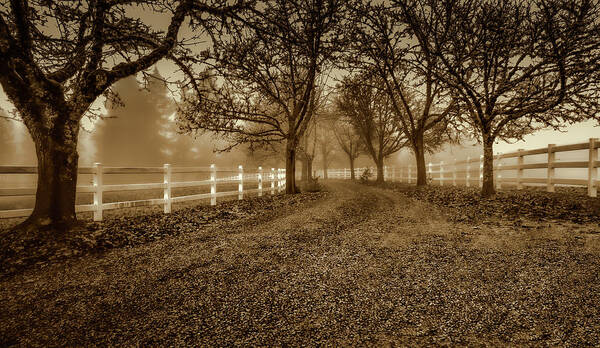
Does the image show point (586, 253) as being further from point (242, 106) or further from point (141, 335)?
point (242, 106)

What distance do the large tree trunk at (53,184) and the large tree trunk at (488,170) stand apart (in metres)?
11.3

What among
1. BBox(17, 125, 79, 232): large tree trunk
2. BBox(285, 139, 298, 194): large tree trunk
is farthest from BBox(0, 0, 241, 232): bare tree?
BBox(285, 139, 298, 194): large tree trunk

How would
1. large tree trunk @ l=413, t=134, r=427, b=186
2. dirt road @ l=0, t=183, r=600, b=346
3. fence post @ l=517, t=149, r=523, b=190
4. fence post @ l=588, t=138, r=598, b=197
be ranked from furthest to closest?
large tree trunk @ l=413, t=134, r=427, b=186, fence post @ l=517, t=149, r=523, b=190, fence post @ l=588, t=138, r=598, b=197, dirt road @ l=0, t=183, r=600, b=346

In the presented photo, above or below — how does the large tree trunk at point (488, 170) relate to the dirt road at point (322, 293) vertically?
above

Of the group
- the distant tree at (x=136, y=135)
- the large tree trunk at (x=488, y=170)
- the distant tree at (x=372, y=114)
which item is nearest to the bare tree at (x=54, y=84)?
the large tree trunk at (x=488, y=170)

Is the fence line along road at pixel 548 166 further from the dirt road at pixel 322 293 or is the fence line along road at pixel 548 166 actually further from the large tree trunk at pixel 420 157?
the dirt road at pixel 322 293

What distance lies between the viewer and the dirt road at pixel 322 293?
1.91m

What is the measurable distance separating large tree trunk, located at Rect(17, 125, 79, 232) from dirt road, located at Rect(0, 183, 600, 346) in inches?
62.7

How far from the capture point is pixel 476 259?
3.18 m

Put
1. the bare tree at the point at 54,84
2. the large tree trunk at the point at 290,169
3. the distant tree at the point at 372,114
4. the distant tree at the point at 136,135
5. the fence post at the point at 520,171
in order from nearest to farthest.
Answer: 1. the bare tree at the point at 54,84
2. the fence post at the point at 520,171
3. the large tree trunk at the point at 290,169
4. the distant tree at the point at 372,114
5. the distant tree at the point at 136,135

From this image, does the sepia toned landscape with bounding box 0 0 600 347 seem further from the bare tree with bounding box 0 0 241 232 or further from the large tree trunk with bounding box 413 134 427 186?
the large tree trunk with bounding box 413 134 427 186

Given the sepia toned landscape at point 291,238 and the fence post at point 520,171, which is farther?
the fence post at point 520,171

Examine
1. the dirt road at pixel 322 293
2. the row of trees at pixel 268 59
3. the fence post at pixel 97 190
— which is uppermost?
the row of trees at pixel 268 59

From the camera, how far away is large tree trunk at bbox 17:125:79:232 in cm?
461
